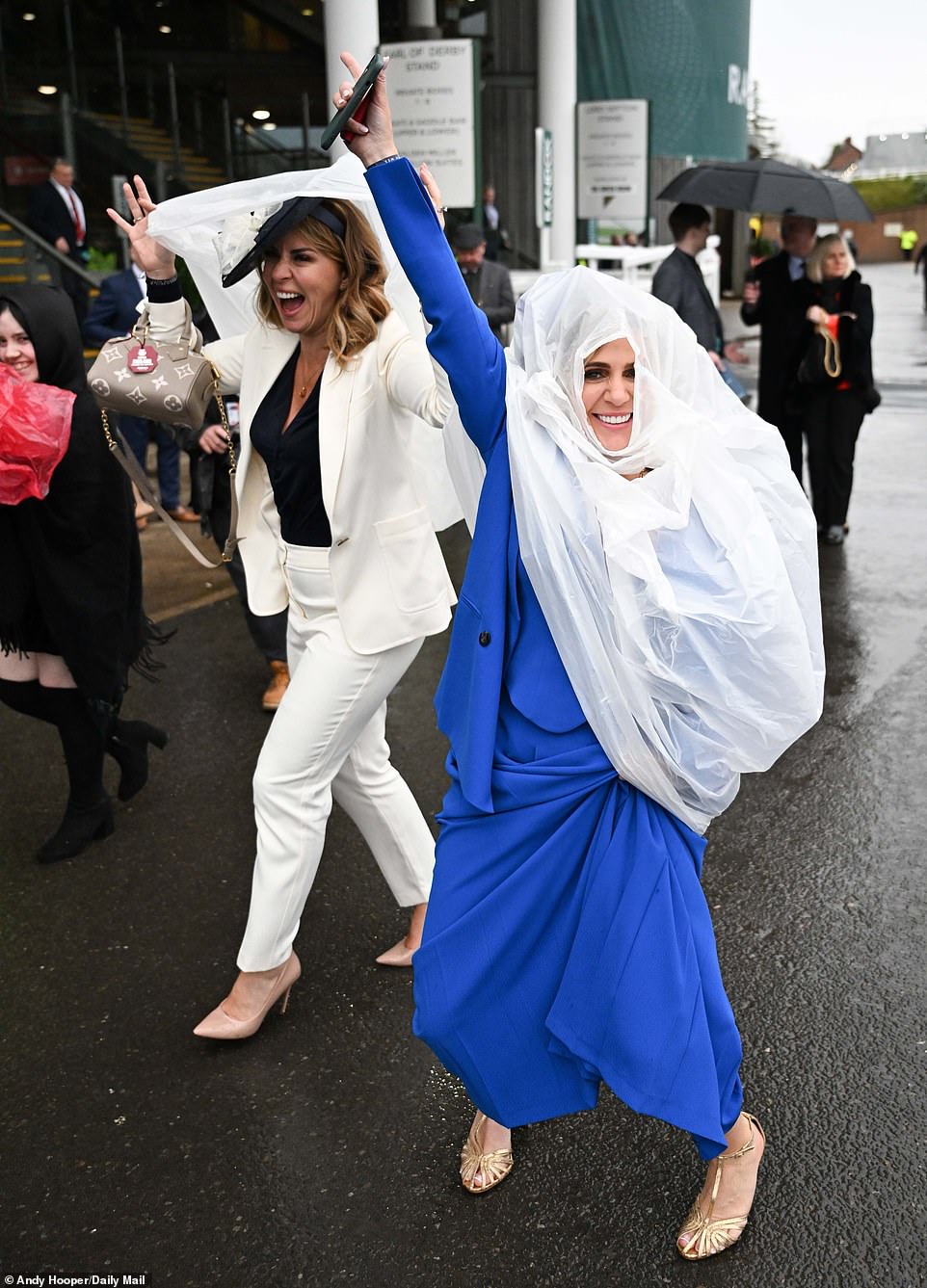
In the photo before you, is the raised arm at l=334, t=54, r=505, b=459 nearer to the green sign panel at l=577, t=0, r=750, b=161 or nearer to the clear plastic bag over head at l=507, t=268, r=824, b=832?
the clear plastic bag over head at l=507, t=268, r=824, b=832

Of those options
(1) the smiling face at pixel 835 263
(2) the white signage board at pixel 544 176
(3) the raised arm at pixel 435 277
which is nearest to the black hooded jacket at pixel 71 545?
(3) the raised arm at pixel 435 277

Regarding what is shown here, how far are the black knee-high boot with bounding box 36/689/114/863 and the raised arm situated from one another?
2195 millimetres

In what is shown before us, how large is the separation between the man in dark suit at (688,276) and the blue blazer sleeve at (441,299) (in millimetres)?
5537

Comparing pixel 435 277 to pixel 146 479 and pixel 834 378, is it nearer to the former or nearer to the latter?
pixel 146 479

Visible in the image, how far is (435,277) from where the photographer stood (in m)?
2.46

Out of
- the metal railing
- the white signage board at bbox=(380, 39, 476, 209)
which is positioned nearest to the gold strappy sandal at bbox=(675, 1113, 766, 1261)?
the white signage board at bbox=(380, 39, 476, 209)

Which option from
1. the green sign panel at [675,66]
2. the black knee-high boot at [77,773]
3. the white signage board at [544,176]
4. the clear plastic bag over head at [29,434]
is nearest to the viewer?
the clear plastic bag over head at [29,434]

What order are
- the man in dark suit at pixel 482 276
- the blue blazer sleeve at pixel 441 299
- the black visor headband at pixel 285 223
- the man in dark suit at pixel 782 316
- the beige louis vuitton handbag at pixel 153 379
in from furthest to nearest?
the man in dark suit at pixel 482 276, the man in dark suit at pixel 782 316, the beige louis vuitton handbag at pixel 153 379, the black visor headband at pixel 285 223, the blue blazer sleeve at pixel 441 299

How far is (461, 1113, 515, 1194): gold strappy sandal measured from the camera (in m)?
2.69

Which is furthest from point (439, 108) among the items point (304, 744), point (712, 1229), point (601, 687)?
point (712, 1229)

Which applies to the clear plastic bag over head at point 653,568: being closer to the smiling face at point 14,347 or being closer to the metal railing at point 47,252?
the smiling face at point 14,347

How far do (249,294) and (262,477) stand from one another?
1.84ft

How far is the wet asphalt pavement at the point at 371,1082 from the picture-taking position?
8.33 ft

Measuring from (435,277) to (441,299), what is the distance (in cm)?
5
